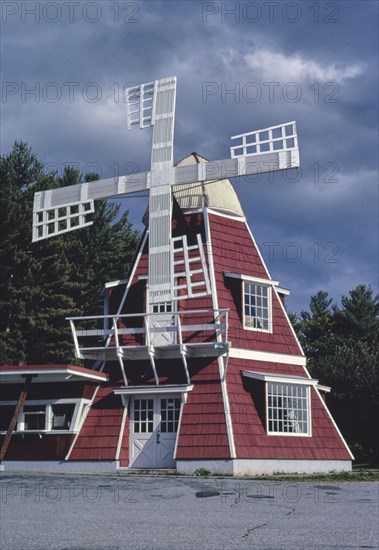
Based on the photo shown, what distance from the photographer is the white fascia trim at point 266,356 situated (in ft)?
78.9

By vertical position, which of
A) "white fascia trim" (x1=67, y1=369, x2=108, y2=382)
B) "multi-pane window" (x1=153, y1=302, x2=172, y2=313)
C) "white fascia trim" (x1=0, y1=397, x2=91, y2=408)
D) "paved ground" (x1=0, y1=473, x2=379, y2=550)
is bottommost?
"paved ground" (x1=0, y1=473, x2=379, y2=550)

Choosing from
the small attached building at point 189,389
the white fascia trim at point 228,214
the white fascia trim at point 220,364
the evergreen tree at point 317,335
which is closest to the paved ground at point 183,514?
the white fascia trim at point 220,364

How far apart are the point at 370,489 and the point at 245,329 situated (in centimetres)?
809

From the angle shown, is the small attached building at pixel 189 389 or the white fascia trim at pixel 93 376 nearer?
the small attached building at pixel 189 389

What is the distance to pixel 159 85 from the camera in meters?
27.2

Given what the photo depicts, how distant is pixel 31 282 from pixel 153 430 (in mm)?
15906

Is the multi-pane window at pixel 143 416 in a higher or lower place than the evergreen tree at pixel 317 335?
lower

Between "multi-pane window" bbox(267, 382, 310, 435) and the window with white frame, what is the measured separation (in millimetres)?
5712

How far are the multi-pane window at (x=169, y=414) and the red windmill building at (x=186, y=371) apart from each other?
31mm

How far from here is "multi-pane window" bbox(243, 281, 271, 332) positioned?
25.0 m

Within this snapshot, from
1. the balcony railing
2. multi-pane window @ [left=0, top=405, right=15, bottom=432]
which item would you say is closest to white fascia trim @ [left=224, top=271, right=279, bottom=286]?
the balcony railing

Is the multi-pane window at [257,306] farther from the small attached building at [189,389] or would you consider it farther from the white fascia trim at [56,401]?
the white fascia trim at [56,401]

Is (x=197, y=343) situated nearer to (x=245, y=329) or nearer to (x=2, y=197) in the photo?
(x=245, y=329)

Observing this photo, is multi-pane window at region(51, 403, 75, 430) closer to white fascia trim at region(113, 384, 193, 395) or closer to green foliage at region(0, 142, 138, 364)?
white fascia trim at region(113, 384, 193, 395)
